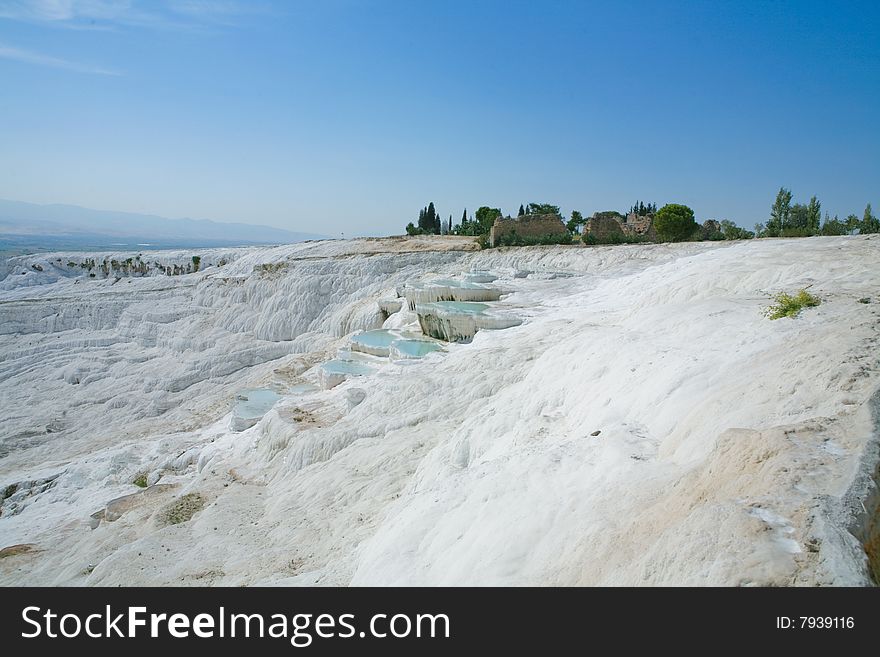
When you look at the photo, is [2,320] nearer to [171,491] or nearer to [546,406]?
[171,491]

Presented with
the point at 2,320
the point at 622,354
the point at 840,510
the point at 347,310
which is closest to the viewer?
the point at 840,510

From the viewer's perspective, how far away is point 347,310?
71.2 ft

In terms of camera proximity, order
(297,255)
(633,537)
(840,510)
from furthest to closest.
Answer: (297,255) → (633,537) → (840,510)

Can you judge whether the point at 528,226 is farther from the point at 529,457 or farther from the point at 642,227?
the point at 529,457

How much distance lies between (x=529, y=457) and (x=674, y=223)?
945 inches

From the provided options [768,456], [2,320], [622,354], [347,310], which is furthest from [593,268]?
[2,320]

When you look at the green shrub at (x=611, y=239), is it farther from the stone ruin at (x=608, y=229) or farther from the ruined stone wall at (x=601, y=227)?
the ruined stone wall at (x=601, y=227)

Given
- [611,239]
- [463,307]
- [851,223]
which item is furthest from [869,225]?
[463,307]

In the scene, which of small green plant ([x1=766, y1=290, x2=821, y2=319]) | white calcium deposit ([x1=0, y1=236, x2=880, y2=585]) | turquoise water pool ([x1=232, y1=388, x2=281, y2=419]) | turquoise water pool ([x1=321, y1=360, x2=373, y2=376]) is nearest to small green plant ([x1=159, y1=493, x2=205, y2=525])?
white calcium deposit ([x1=0, y1=236, x2=880, y2=585])

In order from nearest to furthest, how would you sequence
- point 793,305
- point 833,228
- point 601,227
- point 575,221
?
point 793,305, point 833,228, point 601,227, point 575,221

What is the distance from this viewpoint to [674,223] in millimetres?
25656

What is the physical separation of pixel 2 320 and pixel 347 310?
1804 cm

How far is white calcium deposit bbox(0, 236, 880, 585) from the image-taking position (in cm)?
287

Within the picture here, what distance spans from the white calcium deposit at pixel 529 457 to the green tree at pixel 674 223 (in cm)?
1135
